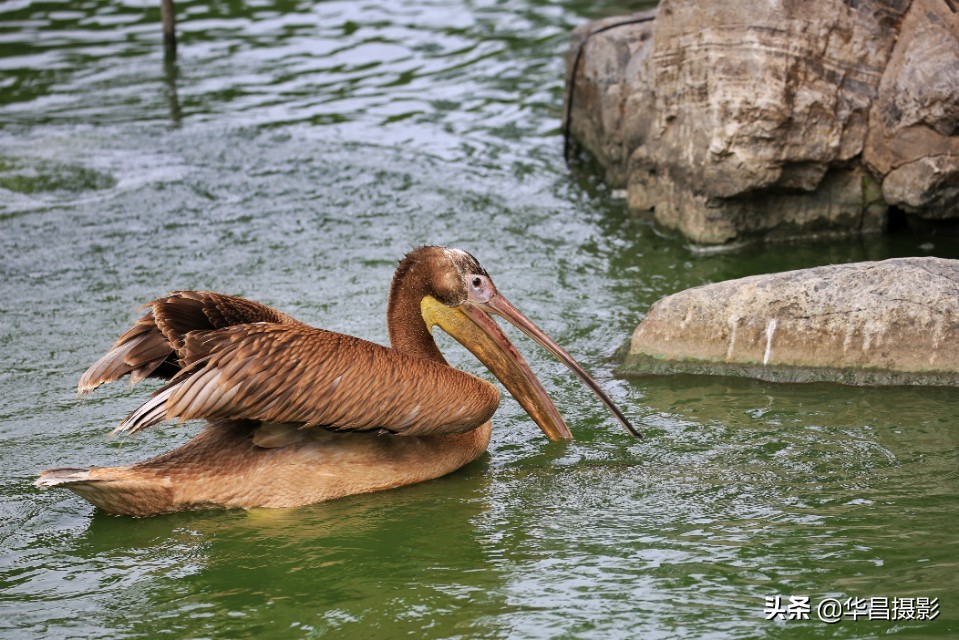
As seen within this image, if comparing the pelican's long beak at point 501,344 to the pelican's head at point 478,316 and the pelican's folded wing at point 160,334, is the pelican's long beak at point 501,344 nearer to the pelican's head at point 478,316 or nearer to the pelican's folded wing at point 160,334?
the pelican's head at point 478,316

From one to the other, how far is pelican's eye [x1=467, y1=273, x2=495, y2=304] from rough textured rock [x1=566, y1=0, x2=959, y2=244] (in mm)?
2632

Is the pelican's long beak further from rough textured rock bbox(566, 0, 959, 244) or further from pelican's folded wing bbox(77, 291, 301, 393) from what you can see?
rough textured rock bbox(566, 0, 959, 244)

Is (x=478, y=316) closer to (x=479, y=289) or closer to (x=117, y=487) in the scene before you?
(x=479, y=289)

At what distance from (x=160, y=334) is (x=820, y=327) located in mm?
2698

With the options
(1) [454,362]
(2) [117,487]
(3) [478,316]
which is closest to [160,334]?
(2) [117,487]

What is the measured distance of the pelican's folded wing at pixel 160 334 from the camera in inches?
174

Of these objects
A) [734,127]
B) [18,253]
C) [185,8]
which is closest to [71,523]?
[18,253]

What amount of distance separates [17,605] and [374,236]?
13.3 ft

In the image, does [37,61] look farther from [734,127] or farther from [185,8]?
[734,127]

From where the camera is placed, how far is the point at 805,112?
678 cm

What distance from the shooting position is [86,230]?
7852 mm

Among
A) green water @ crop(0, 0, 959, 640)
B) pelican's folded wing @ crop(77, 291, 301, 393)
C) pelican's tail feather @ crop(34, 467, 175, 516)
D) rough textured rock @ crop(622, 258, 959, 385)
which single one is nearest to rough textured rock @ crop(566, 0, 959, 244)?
green water @ crop(0, 0, 959, 640)

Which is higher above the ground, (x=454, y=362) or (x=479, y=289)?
(x=479, y=289)

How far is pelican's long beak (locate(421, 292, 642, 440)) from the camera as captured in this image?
15.5 ft
